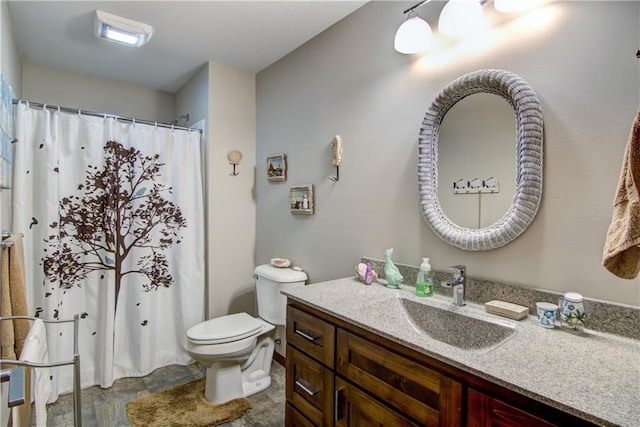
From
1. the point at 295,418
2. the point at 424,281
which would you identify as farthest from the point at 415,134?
the point at 295,418

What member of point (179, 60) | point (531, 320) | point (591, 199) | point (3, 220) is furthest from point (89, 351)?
point (591, 199)

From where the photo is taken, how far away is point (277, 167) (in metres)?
2.50

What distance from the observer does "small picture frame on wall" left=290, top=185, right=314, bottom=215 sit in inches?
86.3

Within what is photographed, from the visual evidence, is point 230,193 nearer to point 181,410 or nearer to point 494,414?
point 181,410

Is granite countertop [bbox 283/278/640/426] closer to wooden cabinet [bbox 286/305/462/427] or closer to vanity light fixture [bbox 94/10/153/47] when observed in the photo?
wooden cabinet [bbox 286/305/462/427]

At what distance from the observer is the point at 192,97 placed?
9.39 feet

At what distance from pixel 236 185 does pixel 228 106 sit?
646 mm

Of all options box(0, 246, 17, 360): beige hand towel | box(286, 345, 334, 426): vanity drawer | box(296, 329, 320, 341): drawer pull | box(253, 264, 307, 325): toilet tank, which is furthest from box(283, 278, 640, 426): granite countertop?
box(0, 246, 17, 360): beige hand towel

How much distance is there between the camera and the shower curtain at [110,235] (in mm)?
2004

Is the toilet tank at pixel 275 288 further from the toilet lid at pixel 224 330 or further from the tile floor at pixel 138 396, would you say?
the tile floor at pixel 138 396

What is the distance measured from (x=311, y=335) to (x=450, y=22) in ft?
4.65

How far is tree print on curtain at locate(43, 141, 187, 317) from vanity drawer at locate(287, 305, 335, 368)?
1.44 metres

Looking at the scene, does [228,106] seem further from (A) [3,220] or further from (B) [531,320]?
(B) [531,320]

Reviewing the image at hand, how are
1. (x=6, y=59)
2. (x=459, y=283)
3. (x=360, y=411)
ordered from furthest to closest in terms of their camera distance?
(x=6, y=59), (x=459, y=283), (x=360, y=411)
